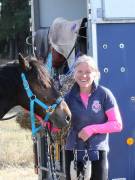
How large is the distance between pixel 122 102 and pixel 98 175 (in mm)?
1105

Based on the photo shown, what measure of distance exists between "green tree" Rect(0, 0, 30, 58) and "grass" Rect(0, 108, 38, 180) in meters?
26.8

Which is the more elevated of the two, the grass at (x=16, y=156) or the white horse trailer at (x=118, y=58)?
the white horse trailer at (x=118, y=58)

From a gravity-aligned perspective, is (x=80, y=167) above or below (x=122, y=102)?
below

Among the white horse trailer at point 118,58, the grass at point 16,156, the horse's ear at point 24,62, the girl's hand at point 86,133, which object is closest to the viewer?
the girl's hand at point 86,133

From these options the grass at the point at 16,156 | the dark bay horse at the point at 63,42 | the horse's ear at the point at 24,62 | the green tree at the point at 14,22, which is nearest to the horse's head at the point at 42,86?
the horse's ear at the point at 24,62

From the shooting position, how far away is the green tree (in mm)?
36156

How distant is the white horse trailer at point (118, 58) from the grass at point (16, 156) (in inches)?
82.9

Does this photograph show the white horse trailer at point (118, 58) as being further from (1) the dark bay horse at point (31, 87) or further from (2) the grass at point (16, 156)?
(2) the grass at point (16, 156)

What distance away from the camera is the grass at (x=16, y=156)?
7180 millimetres

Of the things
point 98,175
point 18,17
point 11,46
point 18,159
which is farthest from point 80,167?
point 11,46

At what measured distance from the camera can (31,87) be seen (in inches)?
176

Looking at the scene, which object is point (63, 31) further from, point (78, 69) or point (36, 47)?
point (78, 69)

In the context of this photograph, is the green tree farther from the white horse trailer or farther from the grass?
the white horse trailer

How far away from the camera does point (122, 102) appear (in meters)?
5.26
